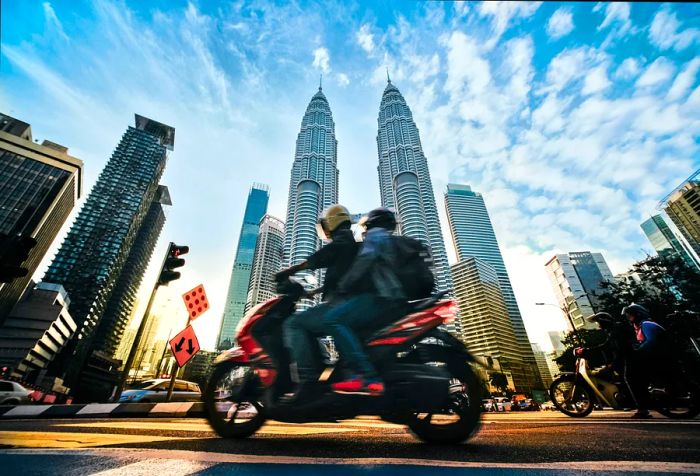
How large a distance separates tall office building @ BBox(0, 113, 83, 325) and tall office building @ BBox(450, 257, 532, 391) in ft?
403

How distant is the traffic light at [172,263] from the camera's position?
23.4 ft

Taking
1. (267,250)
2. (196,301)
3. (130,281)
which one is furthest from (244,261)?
(196,301)

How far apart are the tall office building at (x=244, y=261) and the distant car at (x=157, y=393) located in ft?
351

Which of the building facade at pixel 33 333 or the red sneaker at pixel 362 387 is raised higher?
the building facade at pixel 33 333

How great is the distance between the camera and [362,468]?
1333mm

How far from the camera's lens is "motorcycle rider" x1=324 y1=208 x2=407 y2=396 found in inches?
83.0

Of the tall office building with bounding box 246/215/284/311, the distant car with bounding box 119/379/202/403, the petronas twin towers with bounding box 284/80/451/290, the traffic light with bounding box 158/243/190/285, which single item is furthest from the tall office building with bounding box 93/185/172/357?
the traffic light with bounding box 158/243/190/285

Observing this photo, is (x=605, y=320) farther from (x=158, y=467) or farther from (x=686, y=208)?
(x=686, y=208)

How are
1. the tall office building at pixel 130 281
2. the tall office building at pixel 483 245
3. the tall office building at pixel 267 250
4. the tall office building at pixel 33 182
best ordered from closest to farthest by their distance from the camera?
the tall office building at pixel 33 182, the tall office building at pixel 267 250, the tall office building at pixel 130 281, the tall office building at pixel 483 245

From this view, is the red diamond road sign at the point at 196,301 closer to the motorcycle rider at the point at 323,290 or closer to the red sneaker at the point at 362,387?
the motorcycle rider at the point at 323,290

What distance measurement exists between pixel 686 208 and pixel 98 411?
86.2 m

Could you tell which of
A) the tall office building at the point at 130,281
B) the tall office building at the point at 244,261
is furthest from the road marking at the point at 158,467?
the tall office building at the point at 130,281

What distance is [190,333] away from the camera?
320 inches

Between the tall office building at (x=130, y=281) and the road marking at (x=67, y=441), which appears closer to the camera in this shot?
the road marking at (x=67, y=441)
